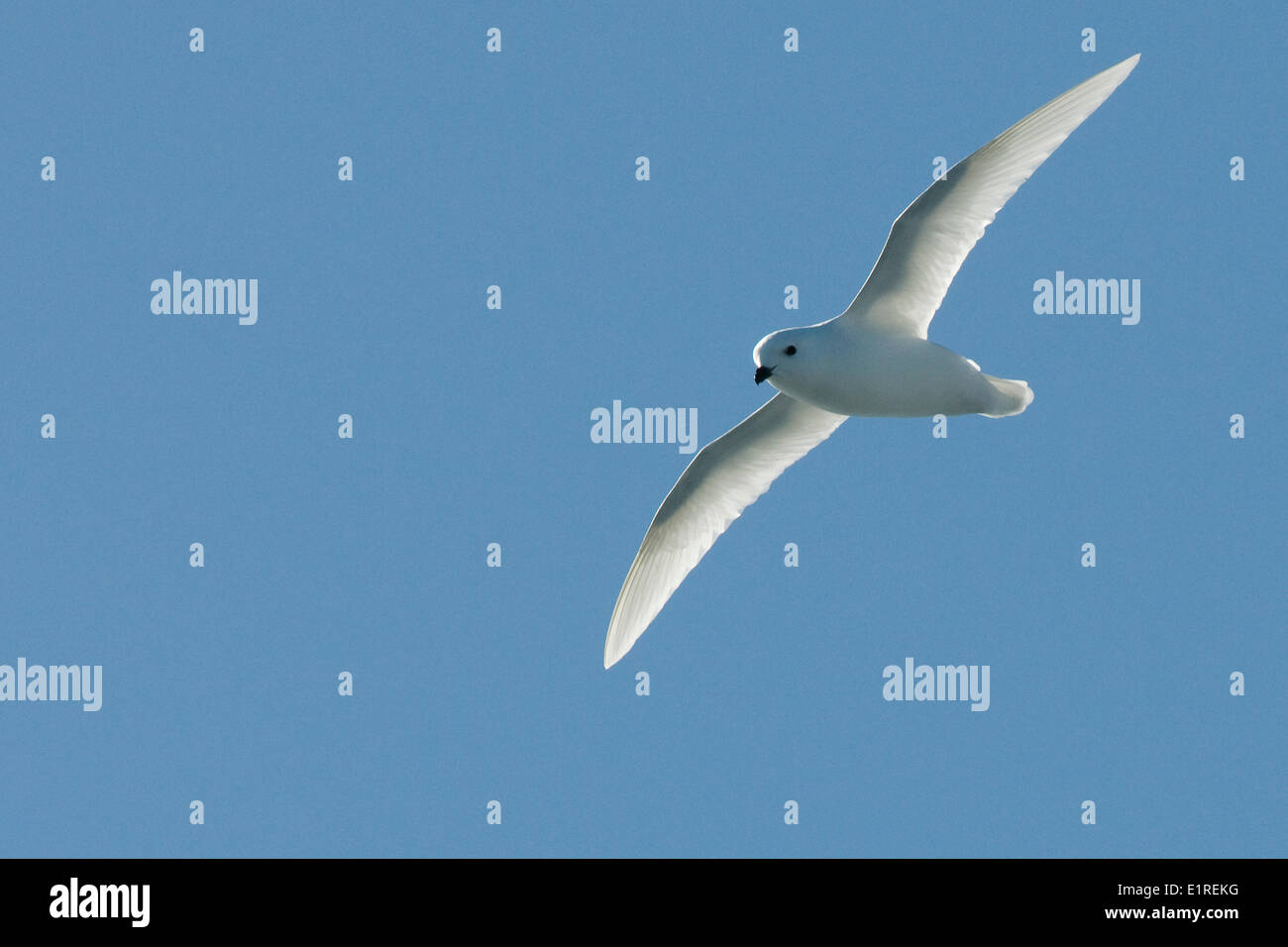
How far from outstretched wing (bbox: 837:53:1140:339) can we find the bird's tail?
77cm

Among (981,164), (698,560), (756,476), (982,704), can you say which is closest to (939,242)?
(981,164)

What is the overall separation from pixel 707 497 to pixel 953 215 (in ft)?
13.1

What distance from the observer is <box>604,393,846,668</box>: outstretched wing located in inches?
607

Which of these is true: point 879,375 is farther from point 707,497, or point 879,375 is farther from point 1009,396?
point 707,497

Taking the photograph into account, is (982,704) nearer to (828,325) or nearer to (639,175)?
(828,325)

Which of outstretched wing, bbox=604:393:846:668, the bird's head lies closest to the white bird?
the bird's head

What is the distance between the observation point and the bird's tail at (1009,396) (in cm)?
1368

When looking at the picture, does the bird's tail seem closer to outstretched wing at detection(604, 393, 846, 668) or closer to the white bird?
the white bird

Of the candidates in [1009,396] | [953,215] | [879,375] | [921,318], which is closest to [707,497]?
[879,375]

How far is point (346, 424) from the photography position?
18.6m

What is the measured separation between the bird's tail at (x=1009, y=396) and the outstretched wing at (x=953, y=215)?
0.77m

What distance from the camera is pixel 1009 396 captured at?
1370cm

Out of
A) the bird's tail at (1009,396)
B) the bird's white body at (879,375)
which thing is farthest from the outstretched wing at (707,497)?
the bird's tail at (1009,396)
